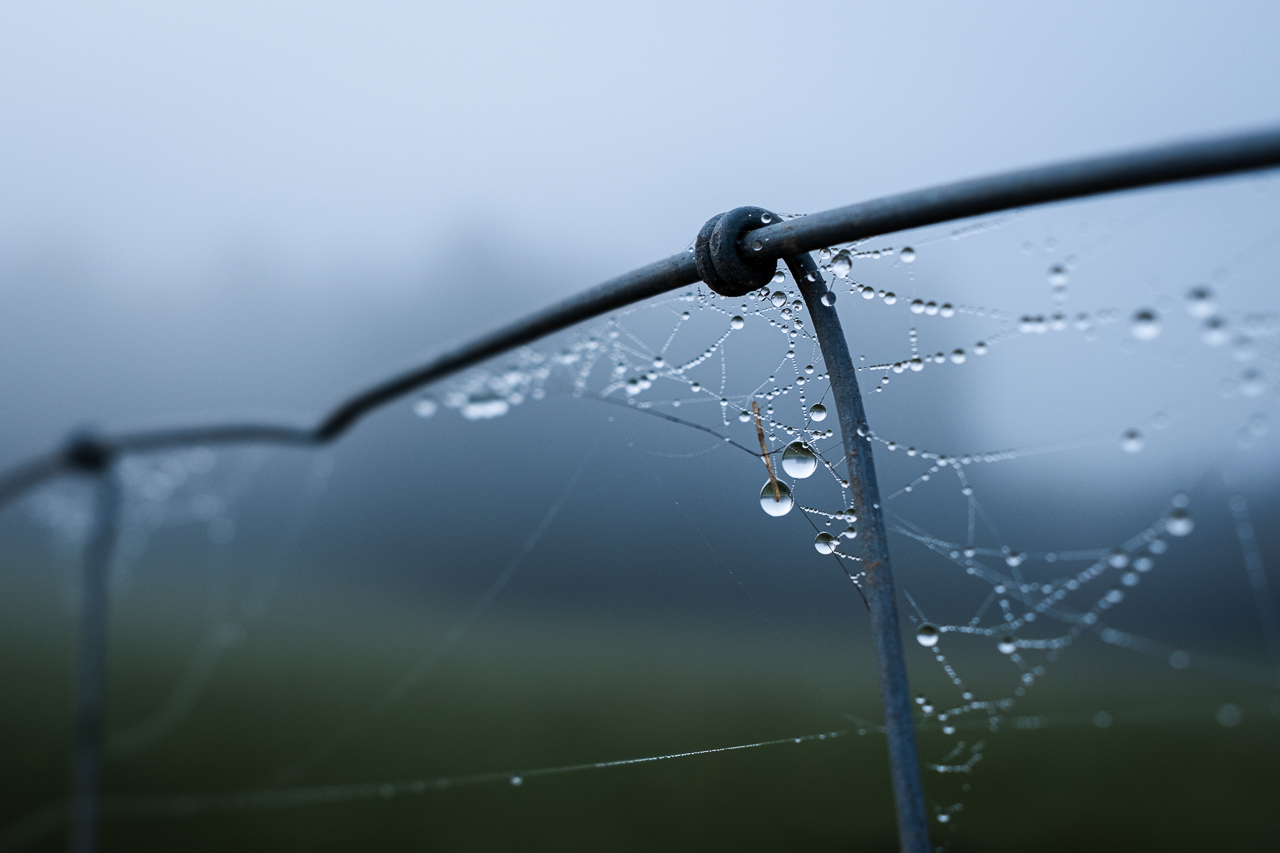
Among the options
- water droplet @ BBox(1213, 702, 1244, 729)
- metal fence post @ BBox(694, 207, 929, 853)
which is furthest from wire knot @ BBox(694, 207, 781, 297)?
water droplet @ BBox(1213, 702, 1244, 729)

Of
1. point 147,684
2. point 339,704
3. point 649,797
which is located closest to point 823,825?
point 649,797

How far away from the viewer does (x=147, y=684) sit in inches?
143

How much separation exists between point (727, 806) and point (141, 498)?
7148 millimetres

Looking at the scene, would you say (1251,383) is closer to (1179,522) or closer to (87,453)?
(1179,522)

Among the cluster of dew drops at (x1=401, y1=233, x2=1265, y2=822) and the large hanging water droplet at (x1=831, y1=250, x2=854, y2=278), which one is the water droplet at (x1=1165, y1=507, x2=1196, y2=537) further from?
the large hanging water droplet at (x1=831, y1=250, x2=854, y2=278)

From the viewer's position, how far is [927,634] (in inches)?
31.9

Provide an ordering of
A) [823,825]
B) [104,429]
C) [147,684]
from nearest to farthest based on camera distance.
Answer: [104,429]
[147,684]
[823,825]

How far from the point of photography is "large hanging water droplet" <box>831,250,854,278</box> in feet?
2.31

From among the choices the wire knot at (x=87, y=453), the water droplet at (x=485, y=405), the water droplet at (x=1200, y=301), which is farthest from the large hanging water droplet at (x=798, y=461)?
the wire knot at (x=87, y=453)

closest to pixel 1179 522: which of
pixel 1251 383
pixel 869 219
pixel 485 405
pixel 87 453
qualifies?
pixel 1251 383

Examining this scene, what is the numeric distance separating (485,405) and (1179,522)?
2.77ft

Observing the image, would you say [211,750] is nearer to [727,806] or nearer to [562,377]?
[727,806]

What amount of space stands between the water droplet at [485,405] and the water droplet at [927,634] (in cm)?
63

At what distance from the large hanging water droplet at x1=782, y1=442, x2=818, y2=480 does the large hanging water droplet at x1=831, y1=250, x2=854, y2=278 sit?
0.59 ft
